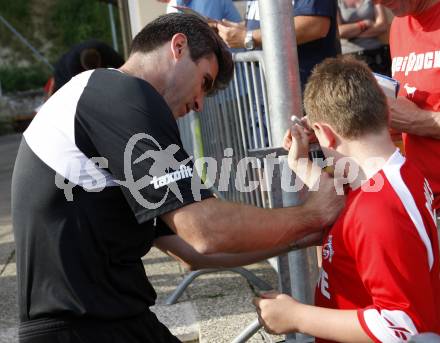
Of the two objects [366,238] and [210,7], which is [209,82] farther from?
[210,7]

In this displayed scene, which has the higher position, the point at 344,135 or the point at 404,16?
the point at 404,16

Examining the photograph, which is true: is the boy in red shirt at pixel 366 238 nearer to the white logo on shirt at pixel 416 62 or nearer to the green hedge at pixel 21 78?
the white logo on shirt at pixel 416 62

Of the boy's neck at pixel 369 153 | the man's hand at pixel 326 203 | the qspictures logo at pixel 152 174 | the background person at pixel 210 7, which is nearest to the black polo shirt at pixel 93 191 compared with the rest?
the qspictures logo at pixel 152 174

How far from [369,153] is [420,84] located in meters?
1.09

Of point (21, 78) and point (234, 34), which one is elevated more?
point (234, 34)

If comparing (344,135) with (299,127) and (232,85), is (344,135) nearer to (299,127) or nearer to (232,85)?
(299,127)

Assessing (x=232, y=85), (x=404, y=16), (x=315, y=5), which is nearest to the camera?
(x=404, y=16)

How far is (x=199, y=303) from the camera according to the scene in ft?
16.1

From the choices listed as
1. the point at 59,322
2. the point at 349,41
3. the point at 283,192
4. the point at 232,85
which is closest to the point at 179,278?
the point at 232,85

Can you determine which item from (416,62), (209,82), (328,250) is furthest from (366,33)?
(328,250)

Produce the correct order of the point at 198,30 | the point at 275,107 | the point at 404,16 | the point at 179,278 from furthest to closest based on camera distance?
the point at 179,278 → the point at 404,16 → the point at 275,107 → the point at 198,30

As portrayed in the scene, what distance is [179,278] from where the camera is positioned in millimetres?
5633

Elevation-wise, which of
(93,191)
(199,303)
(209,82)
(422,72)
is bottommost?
(199,303)

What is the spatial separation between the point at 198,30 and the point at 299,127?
480 mm
